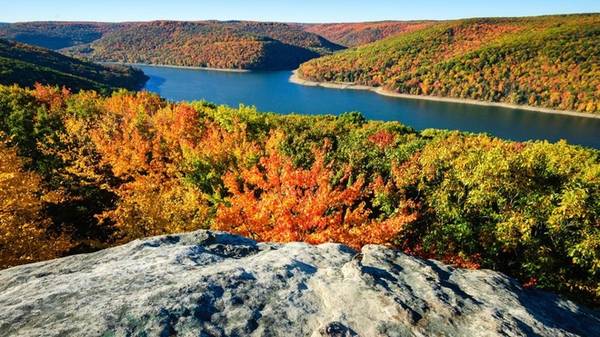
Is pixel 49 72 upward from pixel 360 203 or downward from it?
downward

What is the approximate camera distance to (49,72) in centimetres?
12550

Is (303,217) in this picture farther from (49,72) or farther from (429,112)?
(429,112)

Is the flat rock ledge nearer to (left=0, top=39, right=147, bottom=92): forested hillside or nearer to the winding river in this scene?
(left=0, top=39, right=147, bottom=92): forested hillside

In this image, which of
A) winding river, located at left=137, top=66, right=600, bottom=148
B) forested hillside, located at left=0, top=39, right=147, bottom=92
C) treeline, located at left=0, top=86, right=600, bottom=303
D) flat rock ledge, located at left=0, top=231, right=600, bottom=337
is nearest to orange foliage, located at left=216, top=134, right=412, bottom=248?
treeline, located at left=0, top=86, right=600, bottom=303

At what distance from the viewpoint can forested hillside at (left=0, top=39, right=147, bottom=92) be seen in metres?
113

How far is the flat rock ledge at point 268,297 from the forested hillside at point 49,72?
85911 mm

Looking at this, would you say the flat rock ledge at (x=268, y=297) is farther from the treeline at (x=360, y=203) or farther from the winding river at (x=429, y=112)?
the winding river at (x=429, y=112)

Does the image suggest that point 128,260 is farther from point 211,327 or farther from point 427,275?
point 427,275

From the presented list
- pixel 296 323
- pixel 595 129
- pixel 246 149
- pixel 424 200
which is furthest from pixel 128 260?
pixel 595 129

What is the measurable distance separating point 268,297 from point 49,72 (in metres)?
141

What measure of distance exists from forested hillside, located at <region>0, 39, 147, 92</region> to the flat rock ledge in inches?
3382

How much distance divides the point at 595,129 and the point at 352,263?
15867 centimetres

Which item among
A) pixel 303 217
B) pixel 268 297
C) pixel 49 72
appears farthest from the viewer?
pixel 49 72

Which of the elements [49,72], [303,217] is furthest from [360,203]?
[49,72]
